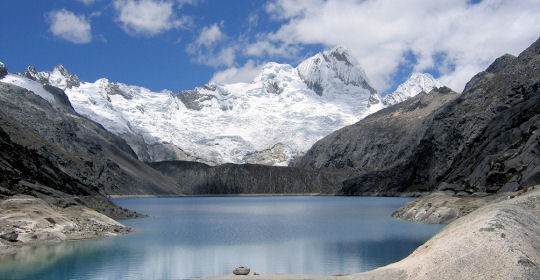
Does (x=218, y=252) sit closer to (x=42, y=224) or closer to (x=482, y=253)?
(x=42, y=224)

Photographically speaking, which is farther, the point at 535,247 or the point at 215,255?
the point at 215,255

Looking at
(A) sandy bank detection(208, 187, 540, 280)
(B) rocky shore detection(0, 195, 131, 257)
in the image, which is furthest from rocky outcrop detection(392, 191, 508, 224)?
(A) sandy bank detection(208, 187, 540, 280)

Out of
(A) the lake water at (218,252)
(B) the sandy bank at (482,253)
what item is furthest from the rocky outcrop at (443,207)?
(B) the sandy bank at (482,253)

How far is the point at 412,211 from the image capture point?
12494 centimetres

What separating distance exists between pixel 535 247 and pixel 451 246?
4.50 m

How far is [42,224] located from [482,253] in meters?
62.0

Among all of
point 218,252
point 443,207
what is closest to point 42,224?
point 218,252

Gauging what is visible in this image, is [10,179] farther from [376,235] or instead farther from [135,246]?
[376,235]

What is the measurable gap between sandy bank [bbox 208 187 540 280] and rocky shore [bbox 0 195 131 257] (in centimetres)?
4250

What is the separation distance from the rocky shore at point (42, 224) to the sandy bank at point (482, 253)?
139ft

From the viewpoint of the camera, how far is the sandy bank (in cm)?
3259

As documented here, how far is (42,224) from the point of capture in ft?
268

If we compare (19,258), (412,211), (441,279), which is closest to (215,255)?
(19,258)

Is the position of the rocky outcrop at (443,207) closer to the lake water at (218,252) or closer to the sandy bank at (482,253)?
the lake water at (218,252)
